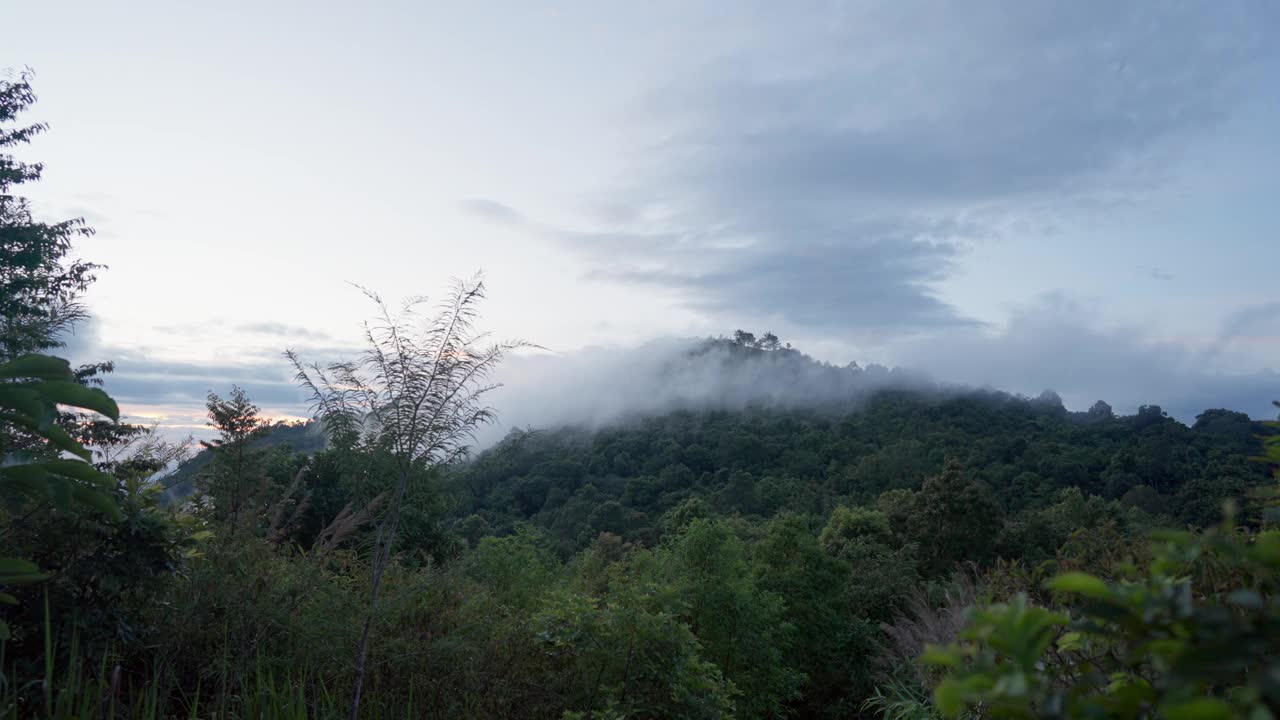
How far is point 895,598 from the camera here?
62.0ft

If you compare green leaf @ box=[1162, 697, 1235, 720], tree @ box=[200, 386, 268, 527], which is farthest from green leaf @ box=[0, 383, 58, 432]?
tree @ box=[200, 386, 268, 527]

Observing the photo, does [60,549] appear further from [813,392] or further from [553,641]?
[813,392]

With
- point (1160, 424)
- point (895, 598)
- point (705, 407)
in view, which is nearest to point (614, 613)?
point (895, 598)

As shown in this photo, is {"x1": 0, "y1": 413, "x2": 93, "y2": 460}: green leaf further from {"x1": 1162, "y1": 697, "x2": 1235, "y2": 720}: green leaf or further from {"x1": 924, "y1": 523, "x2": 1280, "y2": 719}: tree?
{"x1": 1162, "y1": 697, "x2": 1235, "y2": 720}: green leaf

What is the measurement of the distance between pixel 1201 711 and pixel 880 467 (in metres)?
44.4

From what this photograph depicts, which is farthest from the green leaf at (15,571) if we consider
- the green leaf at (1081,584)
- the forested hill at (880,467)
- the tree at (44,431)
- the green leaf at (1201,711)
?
the forested hill at (880,467)

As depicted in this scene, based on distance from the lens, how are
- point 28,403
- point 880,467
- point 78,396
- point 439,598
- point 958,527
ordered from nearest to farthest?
point 28,403 → point 78,396 → point 439,598 → point 958,527 → point 880,467

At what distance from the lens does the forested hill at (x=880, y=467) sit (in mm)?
31109

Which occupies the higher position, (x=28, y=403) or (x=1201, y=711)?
(x=28, y=403)

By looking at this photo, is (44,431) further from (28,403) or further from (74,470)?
(74,470)

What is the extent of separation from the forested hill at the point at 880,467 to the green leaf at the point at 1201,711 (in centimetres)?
2302

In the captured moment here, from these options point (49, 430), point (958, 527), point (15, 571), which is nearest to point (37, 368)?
point (49, 430)

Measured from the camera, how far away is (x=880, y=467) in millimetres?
42750

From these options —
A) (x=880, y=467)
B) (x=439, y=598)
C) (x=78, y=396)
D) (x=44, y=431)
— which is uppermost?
(x=78, y=396)
